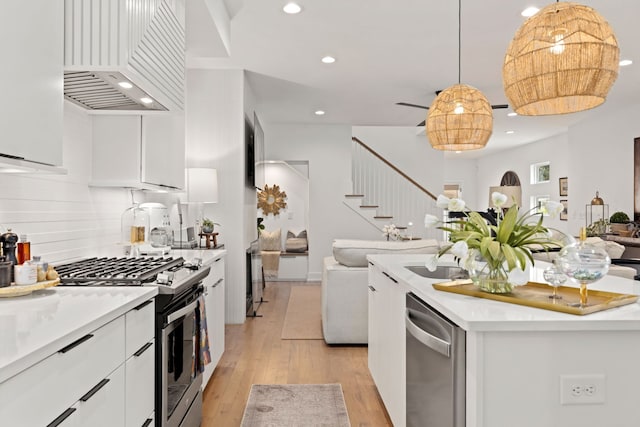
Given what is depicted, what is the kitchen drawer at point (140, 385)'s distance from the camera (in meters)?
1.63

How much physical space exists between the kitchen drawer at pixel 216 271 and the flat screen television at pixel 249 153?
2.10 meters

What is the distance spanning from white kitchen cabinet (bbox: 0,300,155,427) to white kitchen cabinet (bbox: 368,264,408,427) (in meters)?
1.13

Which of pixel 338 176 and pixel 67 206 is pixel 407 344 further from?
pixel 338 176

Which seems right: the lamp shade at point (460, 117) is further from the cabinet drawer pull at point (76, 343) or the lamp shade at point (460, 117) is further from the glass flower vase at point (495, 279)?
the cabinet drawer pull at point (76, 343)

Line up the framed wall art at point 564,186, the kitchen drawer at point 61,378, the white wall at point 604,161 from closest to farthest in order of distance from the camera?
the kitchen drawer at point 61,378
the white wall at point 604,161
the framed wall art at point 564,186

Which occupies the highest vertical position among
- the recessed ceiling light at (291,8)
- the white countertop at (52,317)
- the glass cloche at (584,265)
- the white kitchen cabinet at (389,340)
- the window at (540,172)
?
the recessed ceiling light at (291,8)

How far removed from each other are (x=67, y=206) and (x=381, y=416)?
214cm

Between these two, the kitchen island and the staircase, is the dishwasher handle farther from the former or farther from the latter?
the staircase

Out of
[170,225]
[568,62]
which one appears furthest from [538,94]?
[170,225]

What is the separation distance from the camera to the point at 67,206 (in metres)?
2.50

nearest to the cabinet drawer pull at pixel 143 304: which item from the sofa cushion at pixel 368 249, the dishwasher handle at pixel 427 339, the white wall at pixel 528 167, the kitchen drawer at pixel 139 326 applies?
the kitchen drawer at pixel 139 326

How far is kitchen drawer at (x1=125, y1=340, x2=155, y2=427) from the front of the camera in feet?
5.33

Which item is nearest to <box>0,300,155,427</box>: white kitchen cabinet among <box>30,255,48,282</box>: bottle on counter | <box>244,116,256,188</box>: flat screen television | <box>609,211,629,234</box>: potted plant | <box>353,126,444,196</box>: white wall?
<box>30,255,48,282</box>: bottle on counter

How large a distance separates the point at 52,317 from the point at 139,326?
0.42 meters
